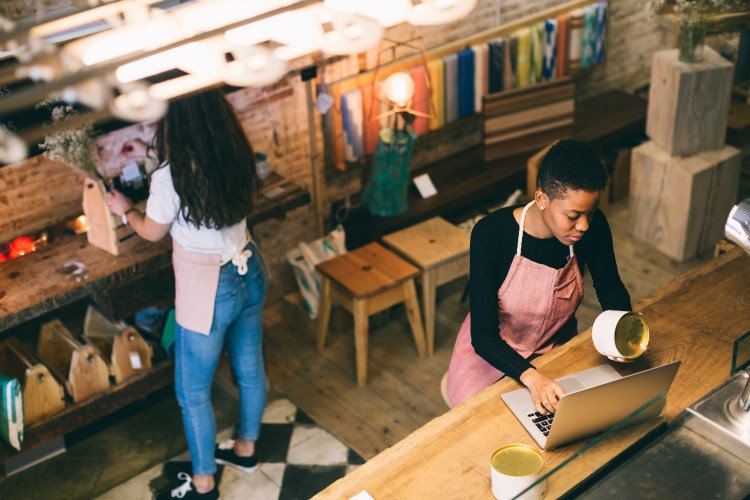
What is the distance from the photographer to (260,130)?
4.86 metres

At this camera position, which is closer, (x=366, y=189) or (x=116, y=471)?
(x=116, y=471)

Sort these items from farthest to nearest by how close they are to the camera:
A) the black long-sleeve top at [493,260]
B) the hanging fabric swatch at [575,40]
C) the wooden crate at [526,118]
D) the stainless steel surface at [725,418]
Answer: the hanging fabric swatch at [575,40] < the wooden crate at [526,118] < the black long-sleeve top at [493,260] < the stainless steel surface at [725,418]

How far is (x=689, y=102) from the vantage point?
17.4 feet

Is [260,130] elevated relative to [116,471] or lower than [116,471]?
elevated

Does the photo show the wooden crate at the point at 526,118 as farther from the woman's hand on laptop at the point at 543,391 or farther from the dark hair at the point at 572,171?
the woman's hand on laptop at the point at 543,391

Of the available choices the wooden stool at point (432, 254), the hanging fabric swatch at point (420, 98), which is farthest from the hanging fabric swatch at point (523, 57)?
the wooden stool at point (432, 254)

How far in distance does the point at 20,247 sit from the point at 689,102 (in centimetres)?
381

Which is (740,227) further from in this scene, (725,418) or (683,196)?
(683,196)

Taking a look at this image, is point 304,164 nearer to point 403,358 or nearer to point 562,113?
point 403,358

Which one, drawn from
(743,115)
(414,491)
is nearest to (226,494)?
(414,491)

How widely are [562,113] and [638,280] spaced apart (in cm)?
125

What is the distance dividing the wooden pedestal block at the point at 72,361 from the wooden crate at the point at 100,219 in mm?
478

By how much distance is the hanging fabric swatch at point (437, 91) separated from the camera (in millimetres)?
5418

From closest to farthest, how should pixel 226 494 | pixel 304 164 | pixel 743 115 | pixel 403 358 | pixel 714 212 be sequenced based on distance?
pixel 226 494 < pixel 403 358 < pixel 304 164 < pixel 714 212 < pixel 743 115
